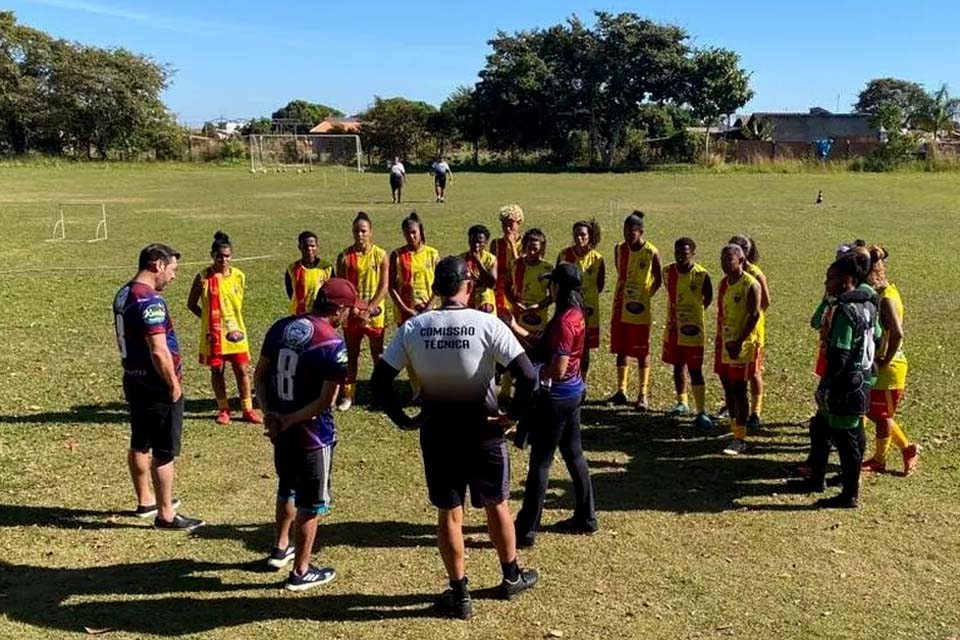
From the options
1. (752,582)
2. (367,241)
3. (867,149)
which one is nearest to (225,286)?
(367,241)

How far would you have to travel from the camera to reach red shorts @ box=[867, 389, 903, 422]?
7379 millimetres

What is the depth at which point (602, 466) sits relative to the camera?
7973 millimetres

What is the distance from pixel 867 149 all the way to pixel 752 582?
6755 cm

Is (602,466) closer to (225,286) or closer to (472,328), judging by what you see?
(472,328)

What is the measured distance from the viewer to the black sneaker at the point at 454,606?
17.2 ft

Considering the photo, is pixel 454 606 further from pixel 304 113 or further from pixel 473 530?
pixel 304 113

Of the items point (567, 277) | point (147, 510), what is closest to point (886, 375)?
point (567, 277)

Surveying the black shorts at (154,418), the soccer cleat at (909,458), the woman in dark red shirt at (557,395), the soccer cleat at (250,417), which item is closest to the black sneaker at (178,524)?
the black shorts at (154,418)

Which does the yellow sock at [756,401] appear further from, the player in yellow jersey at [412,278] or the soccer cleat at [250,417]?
the soccer cleat at [250,417]

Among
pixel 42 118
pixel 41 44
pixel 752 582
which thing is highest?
pixel 41 44

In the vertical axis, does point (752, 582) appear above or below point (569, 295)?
below

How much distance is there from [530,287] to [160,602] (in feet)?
16.1

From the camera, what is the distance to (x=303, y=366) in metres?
5.23

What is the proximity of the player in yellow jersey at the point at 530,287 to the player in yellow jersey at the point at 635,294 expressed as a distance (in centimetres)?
93
